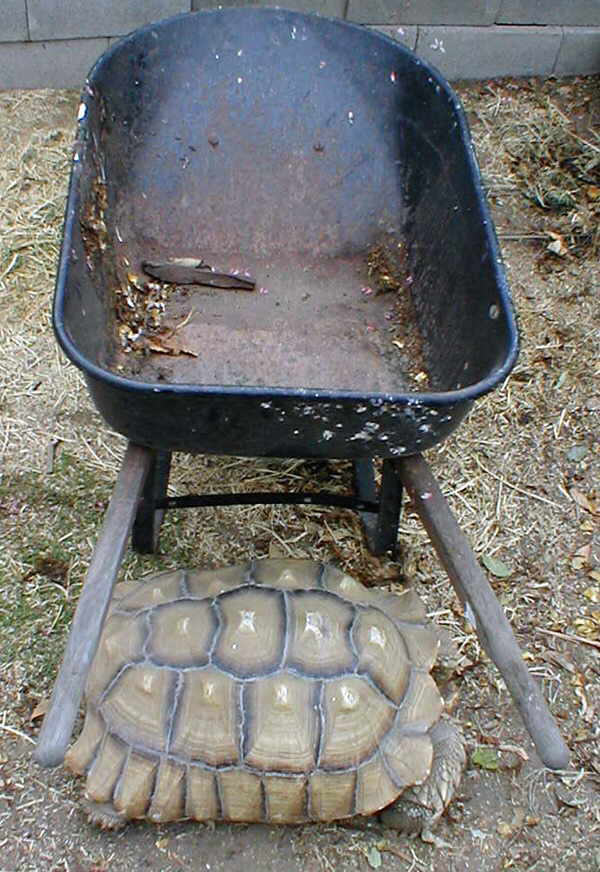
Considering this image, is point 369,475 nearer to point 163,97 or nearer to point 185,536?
point 185,536

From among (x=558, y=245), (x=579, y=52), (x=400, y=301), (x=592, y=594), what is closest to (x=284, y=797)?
(x=592, y=594)

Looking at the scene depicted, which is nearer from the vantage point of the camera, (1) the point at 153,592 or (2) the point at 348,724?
(2) the point at 348,724

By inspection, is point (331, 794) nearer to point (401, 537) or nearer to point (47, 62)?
point (401, 537)

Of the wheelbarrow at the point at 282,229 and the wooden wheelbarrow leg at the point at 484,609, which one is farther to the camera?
the wheelbarrow at the point at 282,229

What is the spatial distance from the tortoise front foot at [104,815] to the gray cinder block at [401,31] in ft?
10.1

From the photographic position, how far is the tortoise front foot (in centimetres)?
213

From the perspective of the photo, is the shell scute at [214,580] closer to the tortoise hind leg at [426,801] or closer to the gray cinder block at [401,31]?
the tortoise hind leg at [426,801]

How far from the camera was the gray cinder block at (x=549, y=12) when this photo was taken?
162 inches

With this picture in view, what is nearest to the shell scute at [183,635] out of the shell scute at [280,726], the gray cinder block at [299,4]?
the shell scute at [280,726]

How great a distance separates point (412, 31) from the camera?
4.07 metres

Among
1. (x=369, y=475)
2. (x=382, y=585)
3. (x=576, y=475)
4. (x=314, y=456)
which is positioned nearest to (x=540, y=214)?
(x=576, y=475)

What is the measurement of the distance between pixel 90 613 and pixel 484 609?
2.40 feet

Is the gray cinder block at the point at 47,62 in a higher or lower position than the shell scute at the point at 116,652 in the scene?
higher

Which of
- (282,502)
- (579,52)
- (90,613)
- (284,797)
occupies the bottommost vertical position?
(284,797)
